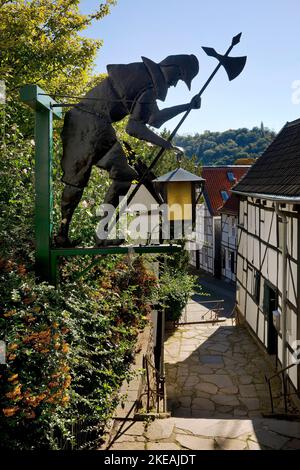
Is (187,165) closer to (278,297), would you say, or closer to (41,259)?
(278,297)

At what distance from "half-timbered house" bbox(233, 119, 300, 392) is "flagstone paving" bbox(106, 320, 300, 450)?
83cm

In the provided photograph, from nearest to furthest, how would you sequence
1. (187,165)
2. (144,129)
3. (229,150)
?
(144,129)
(187,165)
(229,150)

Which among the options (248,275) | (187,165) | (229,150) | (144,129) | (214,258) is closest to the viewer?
(144,129)

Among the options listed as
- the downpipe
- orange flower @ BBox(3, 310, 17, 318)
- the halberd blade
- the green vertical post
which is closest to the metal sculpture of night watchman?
the green vertical post

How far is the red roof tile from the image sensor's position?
29119 mm

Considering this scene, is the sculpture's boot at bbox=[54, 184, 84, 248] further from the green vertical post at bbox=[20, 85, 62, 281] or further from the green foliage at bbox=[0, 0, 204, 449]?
the green foliage at bbox=[0, 0, 204, 449]

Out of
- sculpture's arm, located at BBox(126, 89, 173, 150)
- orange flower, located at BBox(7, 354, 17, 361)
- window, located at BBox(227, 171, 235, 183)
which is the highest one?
window, located at BBox(227, 171, 235, 183)

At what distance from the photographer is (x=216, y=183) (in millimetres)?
30281

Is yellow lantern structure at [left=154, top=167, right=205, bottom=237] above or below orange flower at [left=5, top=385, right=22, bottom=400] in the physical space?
above

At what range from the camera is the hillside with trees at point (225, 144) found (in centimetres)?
5357

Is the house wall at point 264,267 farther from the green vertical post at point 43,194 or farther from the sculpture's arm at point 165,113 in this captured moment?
the green vertical post at point 43,194

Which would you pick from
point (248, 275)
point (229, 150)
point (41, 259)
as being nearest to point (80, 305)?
point (41, 259)

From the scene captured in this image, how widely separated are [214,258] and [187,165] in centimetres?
869

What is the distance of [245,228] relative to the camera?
551 inches
